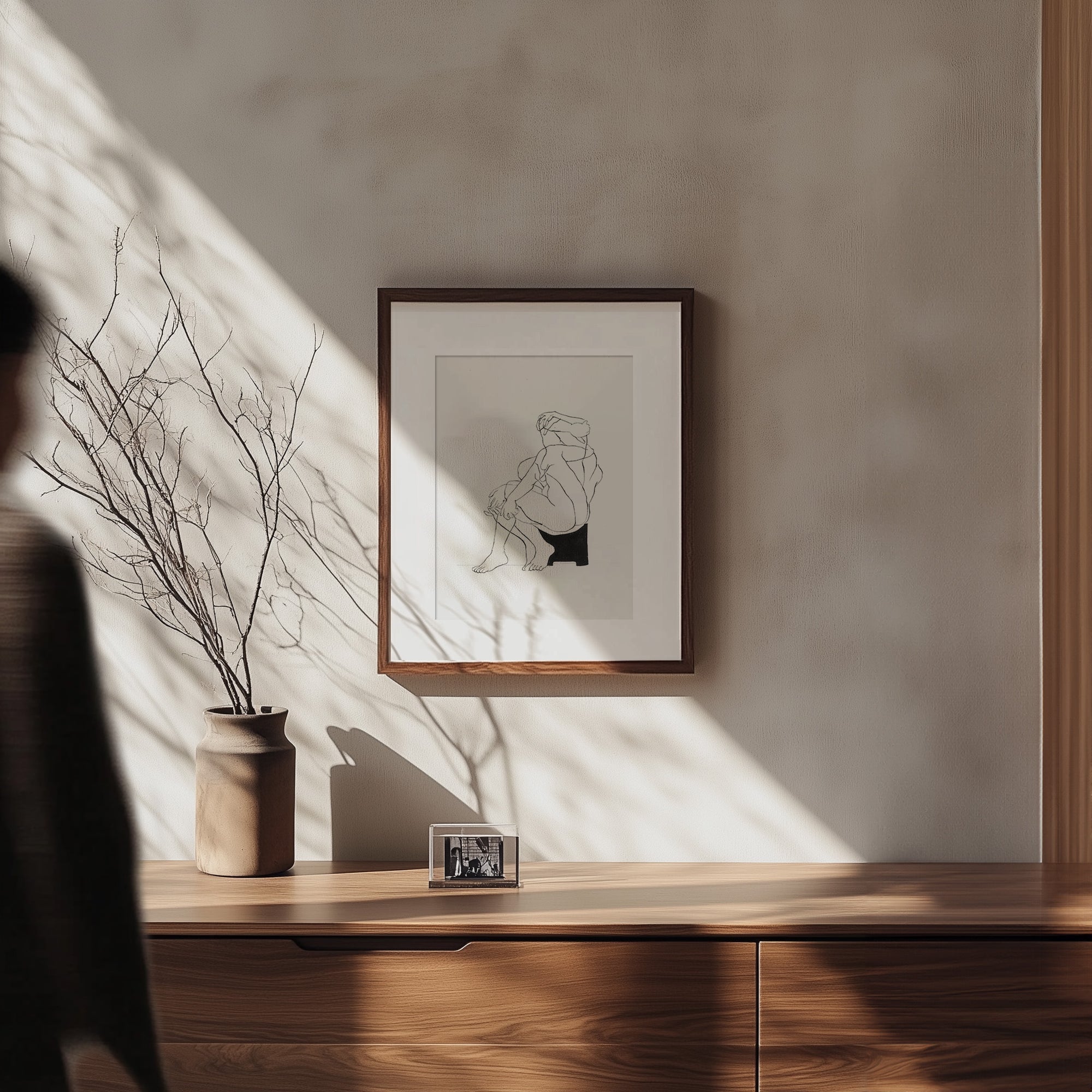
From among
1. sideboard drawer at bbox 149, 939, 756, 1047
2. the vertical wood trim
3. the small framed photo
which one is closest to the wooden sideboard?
sideboard drawer at bbox 149, 939, 756, 1047

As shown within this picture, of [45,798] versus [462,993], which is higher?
[45,798]

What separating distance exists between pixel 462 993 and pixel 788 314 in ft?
4.40

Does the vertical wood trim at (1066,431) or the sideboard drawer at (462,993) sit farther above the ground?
the vertical wood trim at (1066,431)

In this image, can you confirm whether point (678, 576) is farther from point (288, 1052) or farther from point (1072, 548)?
point (288, 1052)

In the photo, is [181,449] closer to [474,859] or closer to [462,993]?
[474,859]

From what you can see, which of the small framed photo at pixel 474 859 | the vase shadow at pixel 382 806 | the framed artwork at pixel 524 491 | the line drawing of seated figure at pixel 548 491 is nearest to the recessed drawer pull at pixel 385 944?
the small framed photo at pixel 474 859

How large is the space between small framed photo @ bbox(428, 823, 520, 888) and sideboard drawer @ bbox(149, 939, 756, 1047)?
209 mm

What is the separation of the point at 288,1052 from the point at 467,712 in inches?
26.2

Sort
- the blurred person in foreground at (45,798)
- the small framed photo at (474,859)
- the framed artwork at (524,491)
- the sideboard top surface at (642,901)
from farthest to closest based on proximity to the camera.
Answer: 1. the framed artwork at (524,491)
2. the small framed photo at (474,859)
3. the sideboard top surface at (642,901)
4. the blurred person in foreground at (45,798)

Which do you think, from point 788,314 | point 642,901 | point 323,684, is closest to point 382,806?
point 323,684

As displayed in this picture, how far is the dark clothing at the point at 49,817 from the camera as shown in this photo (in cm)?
76

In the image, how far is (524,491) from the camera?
1.94 metres

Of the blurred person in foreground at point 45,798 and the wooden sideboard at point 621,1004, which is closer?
the blurred person in foreground at point 45,798

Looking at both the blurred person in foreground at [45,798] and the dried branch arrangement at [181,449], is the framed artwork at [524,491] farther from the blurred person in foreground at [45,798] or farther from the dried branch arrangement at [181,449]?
the blurred person in foreground at [45,798]
